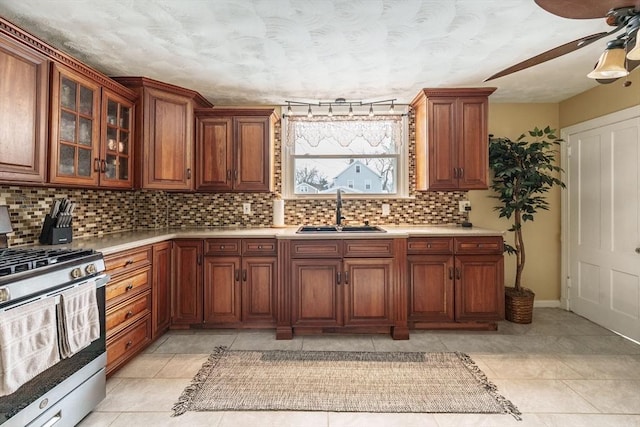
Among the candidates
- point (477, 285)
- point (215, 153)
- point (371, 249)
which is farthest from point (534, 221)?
point (215, 153)

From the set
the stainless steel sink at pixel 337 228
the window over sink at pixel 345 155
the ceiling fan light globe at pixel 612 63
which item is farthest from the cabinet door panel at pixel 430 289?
the ceiling fan light globe at pixel 612 63

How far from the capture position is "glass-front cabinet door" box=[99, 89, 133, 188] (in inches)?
102

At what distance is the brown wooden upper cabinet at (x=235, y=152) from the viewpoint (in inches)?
132

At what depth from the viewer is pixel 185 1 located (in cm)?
189

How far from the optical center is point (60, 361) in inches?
64.6

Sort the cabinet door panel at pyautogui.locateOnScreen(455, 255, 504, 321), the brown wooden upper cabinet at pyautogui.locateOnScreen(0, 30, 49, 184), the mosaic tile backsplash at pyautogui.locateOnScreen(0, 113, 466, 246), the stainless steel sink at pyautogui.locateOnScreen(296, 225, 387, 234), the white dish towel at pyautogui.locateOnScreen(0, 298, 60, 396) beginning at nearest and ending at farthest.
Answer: the white dish towel at pyautogui.locateOnScreen(0, 298, 60, 396) → the brown wooden upper cabinet at pyautogui.locateOnScreen(0, 30, 49, 184) → the cabinet door panel at pyautogui.locateOnScreen(455, 255, 504, 321) → the stainless steel sink at pyautogui.locateOnScreen(296, 225, 387, 234) → the mosaic tile backsplash at pyautogui.locateOnScreen(0, 113, 466, 246)

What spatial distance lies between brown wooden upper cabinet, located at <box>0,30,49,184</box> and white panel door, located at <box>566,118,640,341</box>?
4.52 metres

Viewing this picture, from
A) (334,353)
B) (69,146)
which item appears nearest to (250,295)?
(334,353)

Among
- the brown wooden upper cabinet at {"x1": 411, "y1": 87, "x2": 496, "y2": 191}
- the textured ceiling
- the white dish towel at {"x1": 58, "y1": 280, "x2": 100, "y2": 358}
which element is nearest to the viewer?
the white dish towel at {"x1": 58, "y1": 280, "x2": 100, "y2": 358}

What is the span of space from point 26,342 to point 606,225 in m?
4.42

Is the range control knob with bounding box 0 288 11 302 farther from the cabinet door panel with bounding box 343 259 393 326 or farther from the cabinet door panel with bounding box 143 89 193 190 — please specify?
the cabinet door panel with bounding box 343 259 393 326

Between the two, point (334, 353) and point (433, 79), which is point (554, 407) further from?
point (433, 79)

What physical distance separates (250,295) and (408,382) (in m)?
1.54

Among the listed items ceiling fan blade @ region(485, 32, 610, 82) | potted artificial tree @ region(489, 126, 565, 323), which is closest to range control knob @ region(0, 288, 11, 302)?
ceiling fan blade @ region(485, 32, 610, 82)
